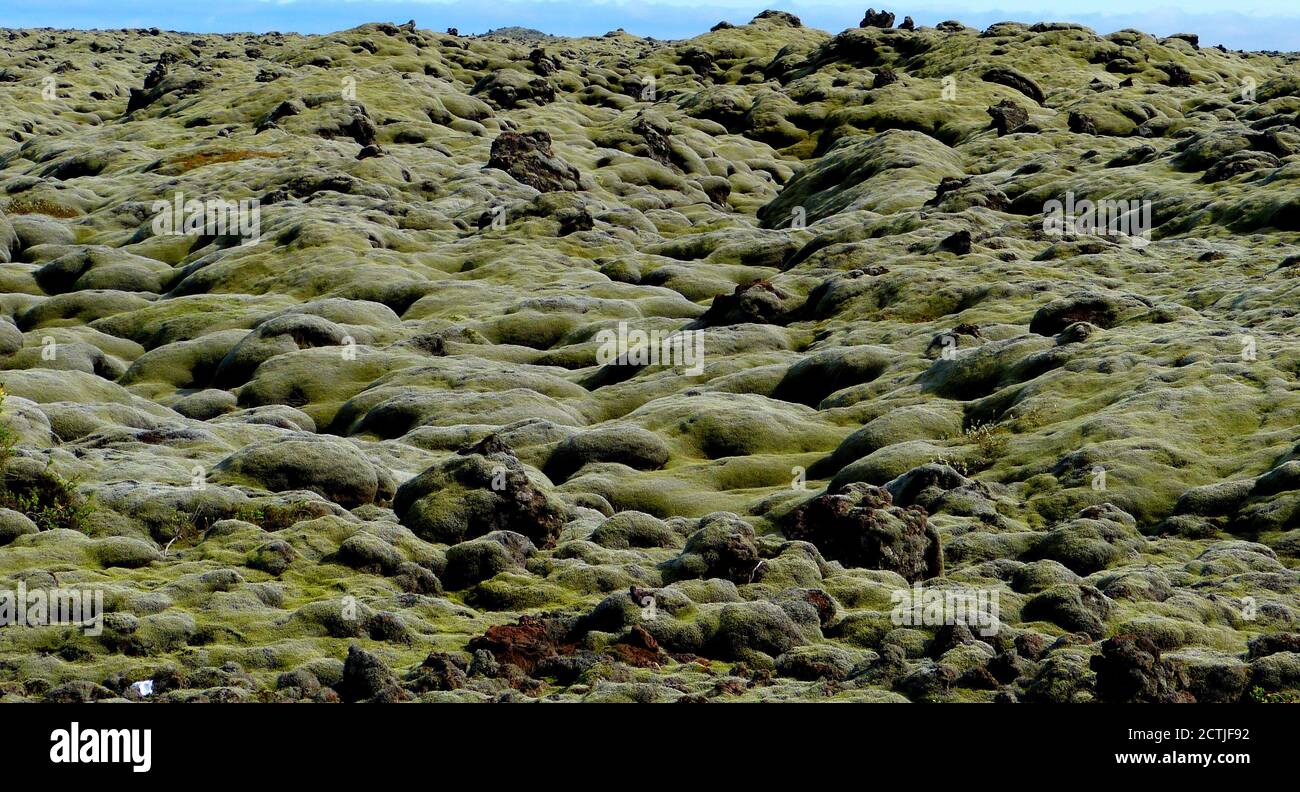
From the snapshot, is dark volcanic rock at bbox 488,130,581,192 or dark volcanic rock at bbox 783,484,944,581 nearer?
dark volcanic rock at bbox 783,484,944,581

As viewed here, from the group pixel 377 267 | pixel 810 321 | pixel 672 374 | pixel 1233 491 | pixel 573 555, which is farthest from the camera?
pixel 377 267

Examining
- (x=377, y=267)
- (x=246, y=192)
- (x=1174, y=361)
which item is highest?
(x=246, y=192)

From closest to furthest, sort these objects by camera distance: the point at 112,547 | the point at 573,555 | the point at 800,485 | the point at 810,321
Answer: the point at 112,547, the point at 573,555, the point at 800,485, the point at 810,321

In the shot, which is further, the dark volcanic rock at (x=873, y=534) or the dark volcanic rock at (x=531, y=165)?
the dark volcanic rock at (x=531, y=165)

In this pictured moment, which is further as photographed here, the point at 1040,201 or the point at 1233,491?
the point at 1040,201

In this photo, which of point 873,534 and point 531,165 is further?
point 531,165

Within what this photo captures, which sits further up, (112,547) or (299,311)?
(299,311)

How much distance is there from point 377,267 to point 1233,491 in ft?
238

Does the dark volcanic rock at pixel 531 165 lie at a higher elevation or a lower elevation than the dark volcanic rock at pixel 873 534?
higher

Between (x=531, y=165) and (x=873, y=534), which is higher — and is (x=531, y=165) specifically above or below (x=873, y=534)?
above

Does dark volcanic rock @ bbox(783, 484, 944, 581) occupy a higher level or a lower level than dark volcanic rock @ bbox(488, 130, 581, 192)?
lower

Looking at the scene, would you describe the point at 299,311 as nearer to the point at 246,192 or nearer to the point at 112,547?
→ the point at 246,192

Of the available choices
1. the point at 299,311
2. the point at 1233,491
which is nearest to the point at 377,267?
the point at 299,311

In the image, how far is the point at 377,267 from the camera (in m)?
98.4
